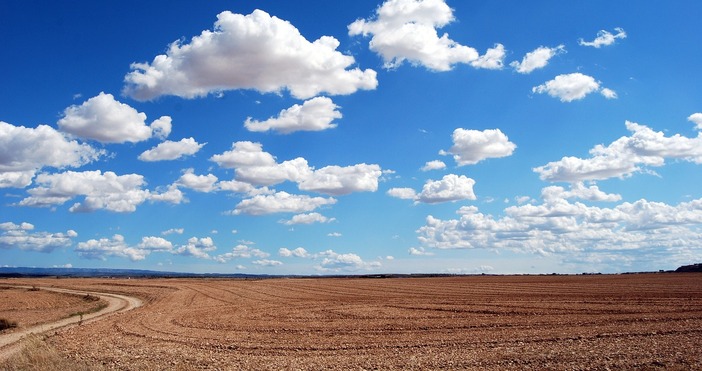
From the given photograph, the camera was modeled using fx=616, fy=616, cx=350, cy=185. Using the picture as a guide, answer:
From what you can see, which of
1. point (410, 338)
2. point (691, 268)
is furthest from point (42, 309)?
point (691, 268)

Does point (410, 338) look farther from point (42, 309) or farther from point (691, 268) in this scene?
point (691, 268)

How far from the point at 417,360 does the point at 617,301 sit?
1053 inches

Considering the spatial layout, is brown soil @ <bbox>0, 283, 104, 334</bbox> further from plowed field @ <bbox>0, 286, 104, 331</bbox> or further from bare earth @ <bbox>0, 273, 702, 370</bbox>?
bare earth @ <bbox>0, 273, 702, 370</bbox>

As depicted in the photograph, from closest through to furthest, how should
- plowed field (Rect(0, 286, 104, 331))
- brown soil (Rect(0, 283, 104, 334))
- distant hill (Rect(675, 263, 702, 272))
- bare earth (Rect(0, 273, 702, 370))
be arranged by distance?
bare earth (Rect(0, 273, 702, 370)) < brown soil (Rect(0, 283, 104, 334)) < plowed field (Rect(0, 286, 104, 331)) < distant hill (Rect(675, 263, 702, 272))

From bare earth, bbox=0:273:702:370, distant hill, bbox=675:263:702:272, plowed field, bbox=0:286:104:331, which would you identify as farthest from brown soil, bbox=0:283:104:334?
distant hill, bbox=675:263:702:272

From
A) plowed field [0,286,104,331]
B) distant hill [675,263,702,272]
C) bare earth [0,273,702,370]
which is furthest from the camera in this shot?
distant hill [675,263,702,272]

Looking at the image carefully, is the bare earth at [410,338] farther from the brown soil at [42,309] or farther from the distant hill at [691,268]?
the distant hill at [691,268]

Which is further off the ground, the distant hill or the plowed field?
the distant hill

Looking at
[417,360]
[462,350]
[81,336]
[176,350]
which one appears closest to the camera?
[417,360]

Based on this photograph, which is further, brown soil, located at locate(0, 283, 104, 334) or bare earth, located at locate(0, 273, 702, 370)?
brown soil, located at locate(0, 283, 104, 334)

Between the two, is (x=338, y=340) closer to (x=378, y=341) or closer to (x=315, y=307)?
(x=378, y=341)

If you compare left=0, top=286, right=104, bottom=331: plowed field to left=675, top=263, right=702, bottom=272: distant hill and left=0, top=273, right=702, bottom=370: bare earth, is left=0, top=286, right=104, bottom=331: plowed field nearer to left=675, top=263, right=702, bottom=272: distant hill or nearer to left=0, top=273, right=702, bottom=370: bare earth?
left=0, top=273, right=702, bottom=370: bare earth

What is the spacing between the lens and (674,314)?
102ft

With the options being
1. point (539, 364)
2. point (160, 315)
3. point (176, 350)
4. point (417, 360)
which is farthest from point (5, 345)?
point (539, 364)
